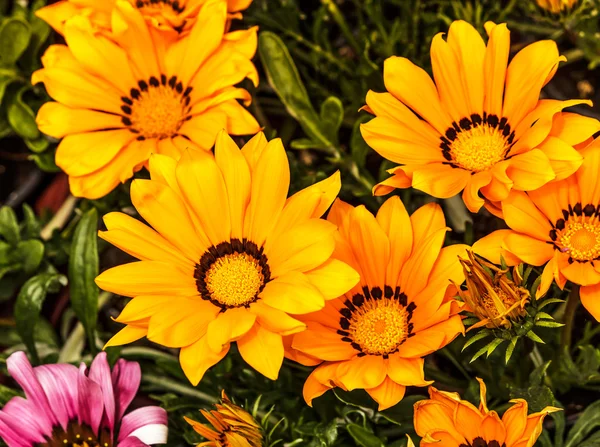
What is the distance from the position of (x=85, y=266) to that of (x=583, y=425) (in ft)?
2.99

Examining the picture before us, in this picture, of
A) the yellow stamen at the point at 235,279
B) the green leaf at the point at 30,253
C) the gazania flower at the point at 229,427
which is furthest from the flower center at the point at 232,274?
the green leaf at the point at 30,253

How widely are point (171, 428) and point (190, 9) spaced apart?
2.44ft

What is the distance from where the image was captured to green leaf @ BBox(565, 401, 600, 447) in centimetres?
140

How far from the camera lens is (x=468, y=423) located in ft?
3.66

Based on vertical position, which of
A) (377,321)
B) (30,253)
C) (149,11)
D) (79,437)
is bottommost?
(79,437)

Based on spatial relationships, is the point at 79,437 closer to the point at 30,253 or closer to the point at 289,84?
the point at 30,253

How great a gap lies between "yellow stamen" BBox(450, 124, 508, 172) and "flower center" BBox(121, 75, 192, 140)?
473 mm

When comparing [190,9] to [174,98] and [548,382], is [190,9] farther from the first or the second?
[548,382]

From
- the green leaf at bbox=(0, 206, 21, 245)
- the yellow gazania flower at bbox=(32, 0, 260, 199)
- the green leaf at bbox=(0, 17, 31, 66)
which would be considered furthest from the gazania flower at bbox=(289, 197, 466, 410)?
the green leaf at bbox=(0, 17, 31, 66)

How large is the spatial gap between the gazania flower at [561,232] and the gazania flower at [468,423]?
0.16 meters

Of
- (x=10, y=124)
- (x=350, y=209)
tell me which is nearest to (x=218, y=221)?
(x=350, y=209)

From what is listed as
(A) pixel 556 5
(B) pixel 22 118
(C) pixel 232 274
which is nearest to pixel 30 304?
(B) pixel 22 118

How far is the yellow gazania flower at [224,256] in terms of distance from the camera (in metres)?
1.12

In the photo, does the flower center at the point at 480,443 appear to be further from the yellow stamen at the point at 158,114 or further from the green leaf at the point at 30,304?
the green leaf at the point at 30,304
